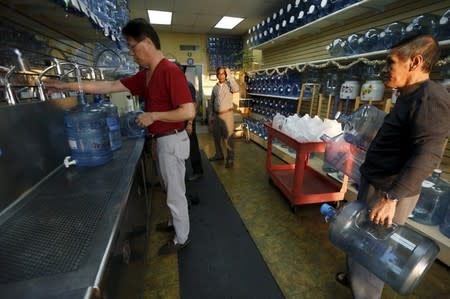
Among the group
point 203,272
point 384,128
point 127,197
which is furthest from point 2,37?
point 384,128

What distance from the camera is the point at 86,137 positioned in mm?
1308

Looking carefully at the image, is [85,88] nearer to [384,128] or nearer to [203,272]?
[203,272]

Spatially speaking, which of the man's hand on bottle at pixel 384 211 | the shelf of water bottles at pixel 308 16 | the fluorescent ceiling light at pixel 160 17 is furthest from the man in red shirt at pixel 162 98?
the fluorescent ceiling light at pixel 160 17

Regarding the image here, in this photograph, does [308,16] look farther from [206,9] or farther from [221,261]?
[221,261]

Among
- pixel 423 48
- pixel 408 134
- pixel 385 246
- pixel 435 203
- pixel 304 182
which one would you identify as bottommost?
pixel 304 182

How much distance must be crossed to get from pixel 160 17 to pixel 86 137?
548cm

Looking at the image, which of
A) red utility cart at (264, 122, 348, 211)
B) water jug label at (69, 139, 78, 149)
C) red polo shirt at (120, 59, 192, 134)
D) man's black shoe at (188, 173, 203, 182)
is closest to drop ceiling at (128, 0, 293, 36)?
red utility cart at (264, 122, 348, 211)

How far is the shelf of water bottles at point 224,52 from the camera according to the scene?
7.34m

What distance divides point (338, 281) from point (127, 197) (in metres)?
1.53

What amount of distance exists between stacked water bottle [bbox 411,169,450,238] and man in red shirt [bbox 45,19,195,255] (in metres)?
1.93

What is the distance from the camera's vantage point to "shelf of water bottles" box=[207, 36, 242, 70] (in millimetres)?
7336

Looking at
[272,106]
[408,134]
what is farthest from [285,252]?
[272,106]

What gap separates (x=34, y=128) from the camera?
1155 millimetres

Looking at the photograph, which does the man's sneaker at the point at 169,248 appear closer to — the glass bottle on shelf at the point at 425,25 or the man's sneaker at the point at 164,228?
the man's sneaker at the point at 164,228
